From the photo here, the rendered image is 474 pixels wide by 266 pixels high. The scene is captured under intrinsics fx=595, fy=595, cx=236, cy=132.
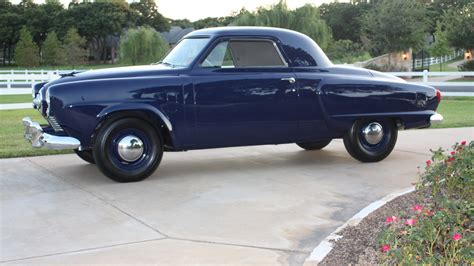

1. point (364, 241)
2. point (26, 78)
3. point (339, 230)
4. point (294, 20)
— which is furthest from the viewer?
point (294, 20)

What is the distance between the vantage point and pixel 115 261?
4457 mm

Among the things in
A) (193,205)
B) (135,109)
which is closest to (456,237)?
(193,205)

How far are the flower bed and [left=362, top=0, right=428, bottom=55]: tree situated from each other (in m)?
46.1

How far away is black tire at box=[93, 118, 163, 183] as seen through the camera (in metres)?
7.05

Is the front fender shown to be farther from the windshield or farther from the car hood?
the windshield

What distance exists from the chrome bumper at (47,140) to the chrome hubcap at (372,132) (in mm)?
4021

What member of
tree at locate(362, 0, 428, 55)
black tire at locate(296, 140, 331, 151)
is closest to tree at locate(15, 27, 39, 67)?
tree at locate(362, 0, 428, 55)

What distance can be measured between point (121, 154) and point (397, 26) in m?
45.7

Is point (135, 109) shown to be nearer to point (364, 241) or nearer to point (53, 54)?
point (364, 241)

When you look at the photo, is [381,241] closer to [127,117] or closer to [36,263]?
[36,263]

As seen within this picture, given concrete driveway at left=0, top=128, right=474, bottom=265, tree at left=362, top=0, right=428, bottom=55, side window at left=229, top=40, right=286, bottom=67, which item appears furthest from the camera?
tree at left=362, top=0, right=428, bottom=55

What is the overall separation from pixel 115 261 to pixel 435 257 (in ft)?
7.50

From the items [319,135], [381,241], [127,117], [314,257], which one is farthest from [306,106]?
[381,241]

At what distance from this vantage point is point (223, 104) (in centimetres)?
747
